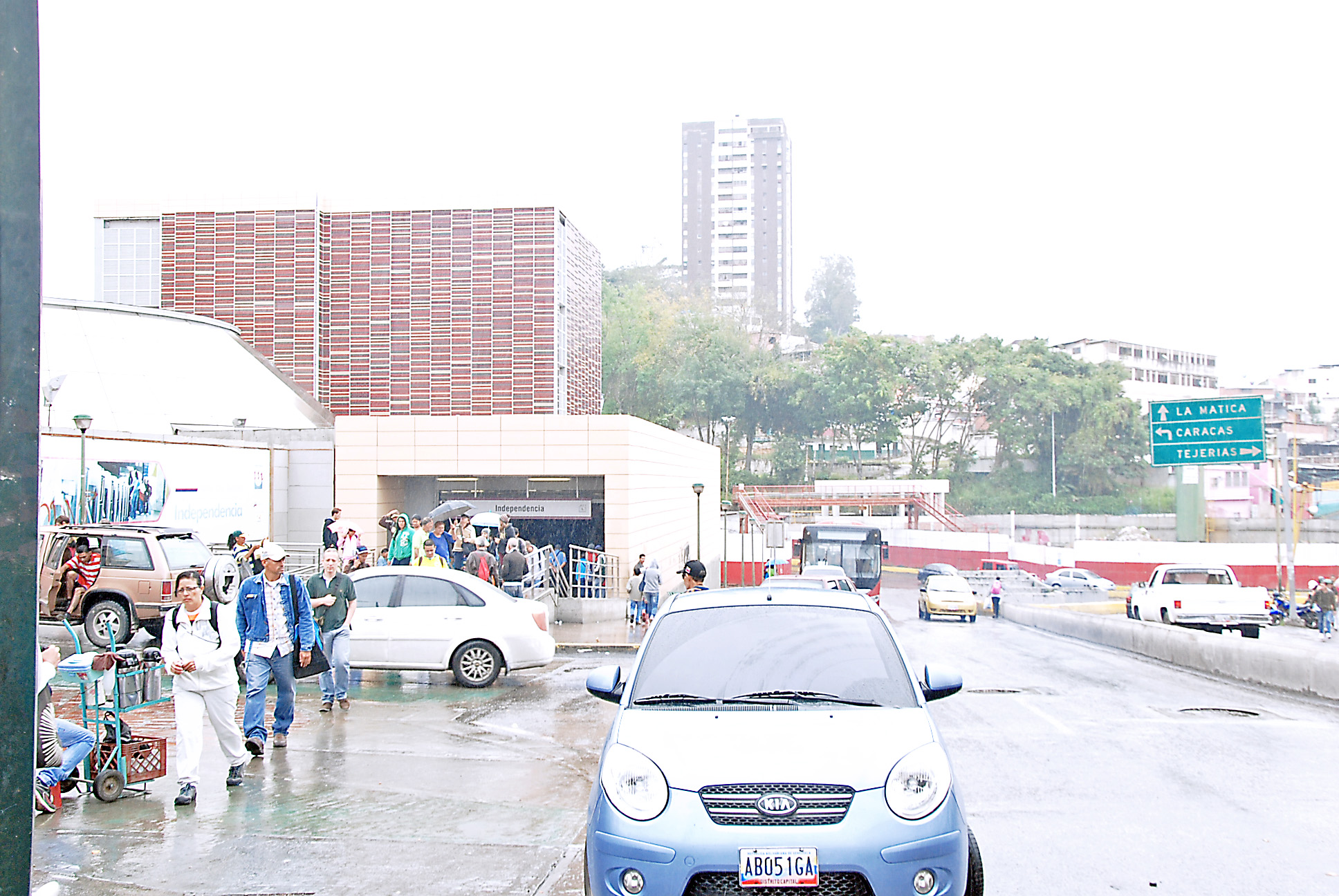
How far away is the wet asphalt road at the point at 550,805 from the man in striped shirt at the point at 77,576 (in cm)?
488

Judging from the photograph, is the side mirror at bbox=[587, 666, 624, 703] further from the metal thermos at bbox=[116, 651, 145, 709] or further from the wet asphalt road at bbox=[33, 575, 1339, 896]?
the metal thermos at bbox=[116, 651, 145, 709]

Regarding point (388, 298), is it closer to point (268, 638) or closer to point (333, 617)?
point (333, 617)

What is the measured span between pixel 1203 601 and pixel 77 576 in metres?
21.1

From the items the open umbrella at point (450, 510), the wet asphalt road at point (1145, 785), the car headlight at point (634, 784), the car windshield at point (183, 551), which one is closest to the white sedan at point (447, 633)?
the car windshield at point (183, 551)

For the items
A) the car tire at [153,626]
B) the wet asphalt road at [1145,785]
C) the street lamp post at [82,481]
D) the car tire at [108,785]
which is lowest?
the wet asphalt road at [1145,785]

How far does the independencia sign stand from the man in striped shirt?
40.9ft

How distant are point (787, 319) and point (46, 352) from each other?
13502 centimetres

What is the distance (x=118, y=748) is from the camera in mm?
7723

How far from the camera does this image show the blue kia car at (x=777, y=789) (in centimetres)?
461

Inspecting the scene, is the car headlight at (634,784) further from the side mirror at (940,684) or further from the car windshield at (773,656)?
the side mirror at (940,684)

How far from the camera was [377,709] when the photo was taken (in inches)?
456

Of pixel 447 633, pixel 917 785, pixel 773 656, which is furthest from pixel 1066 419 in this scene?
pixel 917 785

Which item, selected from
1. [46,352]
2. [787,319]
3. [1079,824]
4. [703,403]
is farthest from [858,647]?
[787,319]

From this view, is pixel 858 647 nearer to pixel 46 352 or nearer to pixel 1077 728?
pixel 1077 728
